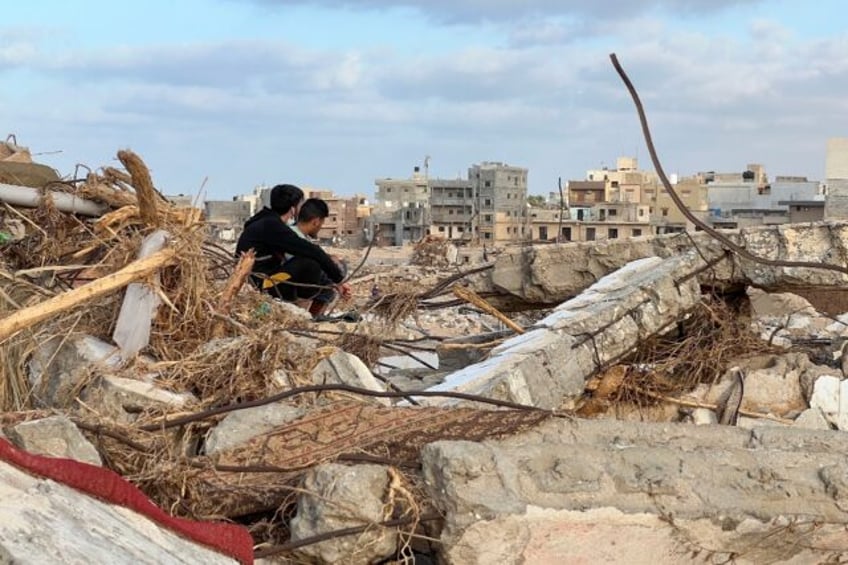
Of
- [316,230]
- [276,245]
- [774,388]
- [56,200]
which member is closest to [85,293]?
[56,200]

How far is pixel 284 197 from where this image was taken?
9016 mm

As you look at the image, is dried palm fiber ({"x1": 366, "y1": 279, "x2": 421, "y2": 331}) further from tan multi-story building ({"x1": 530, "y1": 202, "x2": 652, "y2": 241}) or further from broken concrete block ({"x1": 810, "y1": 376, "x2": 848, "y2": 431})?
tan multi-story building ({"x1": 530, "y1": 202, "x2": 652, "y2": 241})

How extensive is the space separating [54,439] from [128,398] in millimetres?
969

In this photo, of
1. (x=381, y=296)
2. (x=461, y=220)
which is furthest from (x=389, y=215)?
(x=381, y=296)

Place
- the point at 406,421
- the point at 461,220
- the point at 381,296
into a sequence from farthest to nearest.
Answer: the point at 461,220, the point at 381,296, the point at 406,421

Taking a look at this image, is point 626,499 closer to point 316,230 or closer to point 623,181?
point 316,230

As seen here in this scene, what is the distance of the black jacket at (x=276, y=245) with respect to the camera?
8.76 metres

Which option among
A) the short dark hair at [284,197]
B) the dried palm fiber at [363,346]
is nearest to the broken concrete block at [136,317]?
the dried palm fiber at [363,346]

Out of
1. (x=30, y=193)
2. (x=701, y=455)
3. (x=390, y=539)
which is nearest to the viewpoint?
(x=390, y=539)

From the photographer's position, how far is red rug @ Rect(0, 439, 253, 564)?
3166 mm

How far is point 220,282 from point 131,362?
124 centimetres

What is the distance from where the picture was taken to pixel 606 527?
3.63 meters

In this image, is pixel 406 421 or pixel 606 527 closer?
pixel 606 527

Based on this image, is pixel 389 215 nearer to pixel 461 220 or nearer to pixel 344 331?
pixel 461 220
